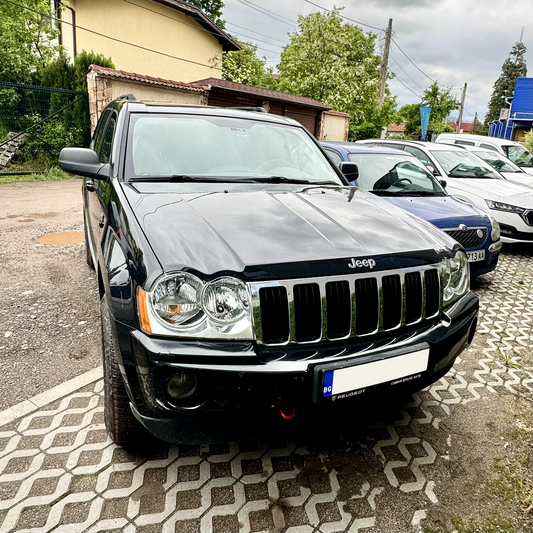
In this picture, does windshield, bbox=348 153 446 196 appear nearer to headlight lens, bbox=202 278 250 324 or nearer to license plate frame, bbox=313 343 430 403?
license plate frame, bbox=313 343 430 403

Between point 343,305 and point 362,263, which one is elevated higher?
point 362,263

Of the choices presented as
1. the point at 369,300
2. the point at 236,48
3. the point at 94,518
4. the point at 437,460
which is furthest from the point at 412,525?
the point at 236,48

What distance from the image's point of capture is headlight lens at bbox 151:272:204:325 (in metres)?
1.72

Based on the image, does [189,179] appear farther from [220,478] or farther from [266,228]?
[220,478]

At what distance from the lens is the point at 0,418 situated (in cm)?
248

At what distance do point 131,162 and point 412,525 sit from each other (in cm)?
251

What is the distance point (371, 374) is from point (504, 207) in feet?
20.3

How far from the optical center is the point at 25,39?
14.5m

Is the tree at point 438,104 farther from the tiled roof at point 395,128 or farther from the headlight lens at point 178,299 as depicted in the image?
the headlight lens at point 178,299

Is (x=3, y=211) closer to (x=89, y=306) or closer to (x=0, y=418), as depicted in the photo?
(x=89, y=306)

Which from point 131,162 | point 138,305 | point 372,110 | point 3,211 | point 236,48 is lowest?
point 3,211

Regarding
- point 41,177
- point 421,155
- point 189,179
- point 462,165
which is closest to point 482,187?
point 462,165

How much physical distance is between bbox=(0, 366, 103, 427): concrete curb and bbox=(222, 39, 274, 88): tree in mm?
25635

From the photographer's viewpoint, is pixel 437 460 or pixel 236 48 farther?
pixel 236 48
